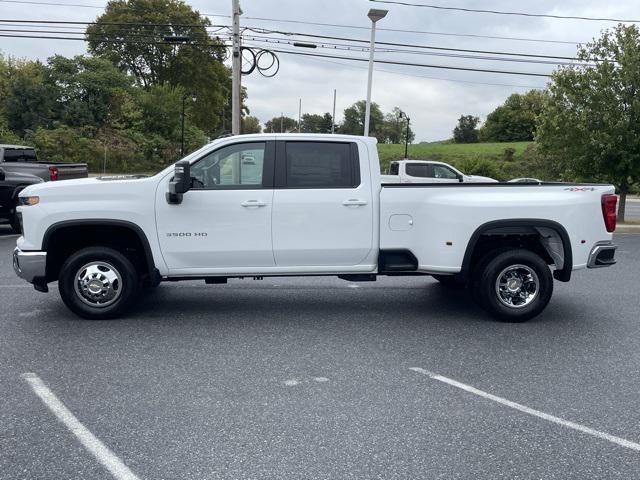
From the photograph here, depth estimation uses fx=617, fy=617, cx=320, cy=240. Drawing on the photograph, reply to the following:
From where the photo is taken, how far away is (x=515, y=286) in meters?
6.82

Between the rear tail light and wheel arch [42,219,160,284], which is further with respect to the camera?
the rear tail light

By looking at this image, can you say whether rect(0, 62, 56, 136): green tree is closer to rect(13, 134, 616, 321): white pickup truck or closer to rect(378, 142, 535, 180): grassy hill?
rect(378, 142, 535, 180): grassy hill

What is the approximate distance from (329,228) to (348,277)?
0.65 m

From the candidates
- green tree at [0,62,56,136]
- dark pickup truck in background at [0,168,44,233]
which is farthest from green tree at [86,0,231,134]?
dark pickup truck in background at [0,168,44,233]

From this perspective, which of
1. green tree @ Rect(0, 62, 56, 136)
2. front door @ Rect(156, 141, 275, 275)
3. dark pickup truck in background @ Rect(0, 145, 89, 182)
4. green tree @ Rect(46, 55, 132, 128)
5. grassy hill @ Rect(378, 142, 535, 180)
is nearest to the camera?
front door @ Rect(156, 141, 275, 275)

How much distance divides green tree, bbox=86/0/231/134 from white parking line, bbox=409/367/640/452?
52.5 m

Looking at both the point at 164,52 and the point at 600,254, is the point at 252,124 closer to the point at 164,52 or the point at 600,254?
the point at 164,52

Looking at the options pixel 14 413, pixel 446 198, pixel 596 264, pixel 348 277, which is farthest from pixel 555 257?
pixel 14 413

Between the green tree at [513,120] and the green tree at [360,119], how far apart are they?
20.5 metres

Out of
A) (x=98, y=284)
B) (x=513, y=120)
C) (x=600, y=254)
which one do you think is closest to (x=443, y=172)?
(x=600, y=254)

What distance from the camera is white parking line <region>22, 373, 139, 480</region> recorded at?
11.3 ft

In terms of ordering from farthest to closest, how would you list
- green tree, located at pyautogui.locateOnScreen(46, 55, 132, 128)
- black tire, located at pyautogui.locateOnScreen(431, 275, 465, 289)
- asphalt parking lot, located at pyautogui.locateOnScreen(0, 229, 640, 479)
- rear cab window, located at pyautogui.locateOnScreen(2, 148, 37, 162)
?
1. green tree, located at pyautogui.locateOnScreen(46, 55, 132, 128)
2. rear cab window, located at pyautogui.locateOnScreen(2, 148, 37, 162)
3. black tire, located at pyautogui.locateOnScreen(431, 275, 465, 289)
4. asphalt parking lot, located at pyautogui.locateOnScreen(0, 229, 640, 479)

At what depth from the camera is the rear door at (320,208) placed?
6531 mm

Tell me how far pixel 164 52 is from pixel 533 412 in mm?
57989
